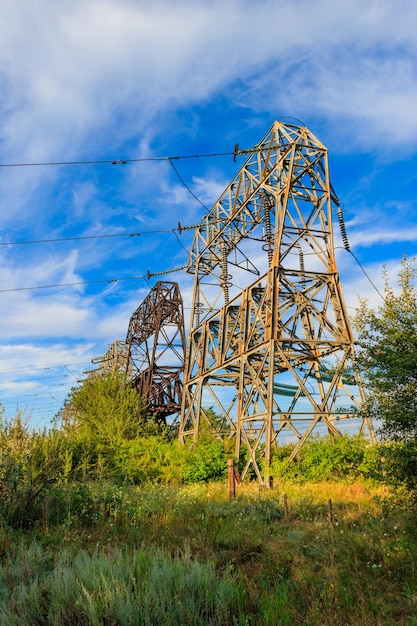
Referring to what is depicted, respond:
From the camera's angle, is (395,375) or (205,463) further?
(205,463)

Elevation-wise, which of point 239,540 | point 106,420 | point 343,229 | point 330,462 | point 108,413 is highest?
point 343,229

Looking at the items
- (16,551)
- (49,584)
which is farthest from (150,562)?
(16,551)

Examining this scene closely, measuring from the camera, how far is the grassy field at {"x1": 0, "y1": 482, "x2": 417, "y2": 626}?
13.0 feet

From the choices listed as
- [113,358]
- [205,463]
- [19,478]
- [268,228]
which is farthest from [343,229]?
[113,358]

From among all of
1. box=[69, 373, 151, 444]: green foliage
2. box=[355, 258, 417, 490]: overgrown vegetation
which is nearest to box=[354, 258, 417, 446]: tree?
box=[355, 258, 417, 490]: overgrown vegetation

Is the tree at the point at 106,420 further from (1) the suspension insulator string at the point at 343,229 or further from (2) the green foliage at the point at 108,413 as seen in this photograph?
(1) the suspension insulator string at the point at 343,229

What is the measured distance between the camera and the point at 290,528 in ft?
27.2

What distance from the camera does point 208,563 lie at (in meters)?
4.95

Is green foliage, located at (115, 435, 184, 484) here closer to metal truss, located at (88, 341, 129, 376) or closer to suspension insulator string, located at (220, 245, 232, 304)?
suspension insulator string, located at (220, 245, 232, 304)

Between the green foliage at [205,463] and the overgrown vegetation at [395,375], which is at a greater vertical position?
the overgrown vegetation at [395,375]

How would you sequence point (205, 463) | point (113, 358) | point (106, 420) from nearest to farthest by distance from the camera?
1. point (205, 463)
2. point (106, 420)
3. point (113, 358)

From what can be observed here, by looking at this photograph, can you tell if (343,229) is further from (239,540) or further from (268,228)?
(239,540)

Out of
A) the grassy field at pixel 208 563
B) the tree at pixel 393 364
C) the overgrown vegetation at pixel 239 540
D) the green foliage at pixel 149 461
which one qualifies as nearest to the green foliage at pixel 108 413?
the green foliage at pixel 149 461

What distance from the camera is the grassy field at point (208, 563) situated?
13.0ft
